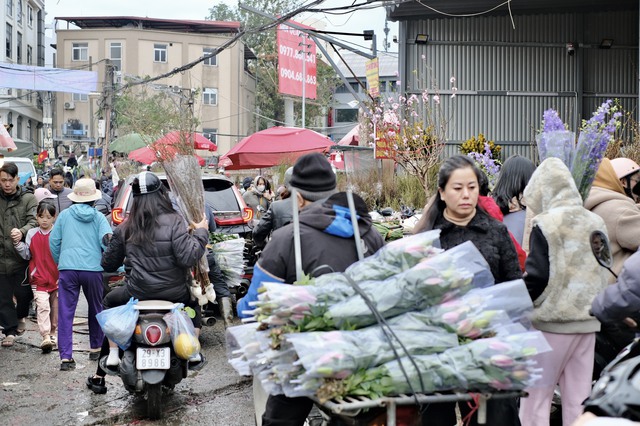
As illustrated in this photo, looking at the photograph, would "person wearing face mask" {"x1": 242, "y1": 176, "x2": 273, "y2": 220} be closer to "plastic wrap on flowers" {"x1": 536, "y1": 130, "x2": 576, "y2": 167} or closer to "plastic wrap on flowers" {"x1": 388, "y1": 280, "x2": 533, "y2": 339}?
"plastic wrap on flowers" {"x1": 536, "y1": 130, "x2": 576, "y2": 167}

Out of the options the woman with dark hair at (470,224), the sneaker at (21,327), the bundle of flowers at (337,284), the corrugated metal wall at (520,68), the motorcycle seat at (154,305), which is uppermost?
the corrugated metal wall at (520,68)

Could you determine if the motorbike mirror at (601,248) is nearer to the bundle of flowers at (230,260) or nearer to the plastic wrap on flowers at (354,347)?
the plastic wrap on flowers at (354,347)

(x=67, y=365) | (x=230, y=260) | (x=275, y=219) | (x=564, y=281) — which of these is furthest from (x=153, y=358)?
(x=564, y=281)

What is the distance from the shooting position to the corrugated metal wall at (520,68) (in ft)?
62.4

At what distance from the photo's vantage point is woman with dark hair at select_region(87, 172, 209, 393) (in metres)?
7.07

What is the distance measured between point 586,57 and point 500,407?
16.4 m

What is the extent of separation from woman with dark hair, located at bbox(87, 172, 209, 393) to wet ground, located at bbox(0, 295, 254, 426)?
53 centimetres

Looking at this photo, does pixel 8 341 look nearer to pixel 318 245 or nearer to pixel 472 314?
pixel 318 245

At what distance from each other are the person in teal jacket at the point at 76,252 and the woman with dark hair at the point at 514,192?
4402 millimetres

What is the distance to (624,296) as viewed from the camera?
151 inches

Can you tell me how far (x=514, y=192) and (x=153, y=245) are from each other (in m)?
2.92

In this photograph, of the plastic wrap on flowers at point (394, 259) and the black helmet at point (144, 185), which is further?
the black helmet at point (144, 185)

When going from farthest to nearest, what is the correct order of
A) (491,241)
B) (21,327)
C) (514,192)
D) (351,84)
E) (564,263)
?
(351,84)
(21,327)
(514,192)
(564,263)
(491,241)

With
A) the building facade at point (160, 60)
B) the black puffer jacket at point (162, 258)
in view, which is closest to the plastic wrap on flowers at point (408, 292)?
the black puffer jacket at point (162, 258)
